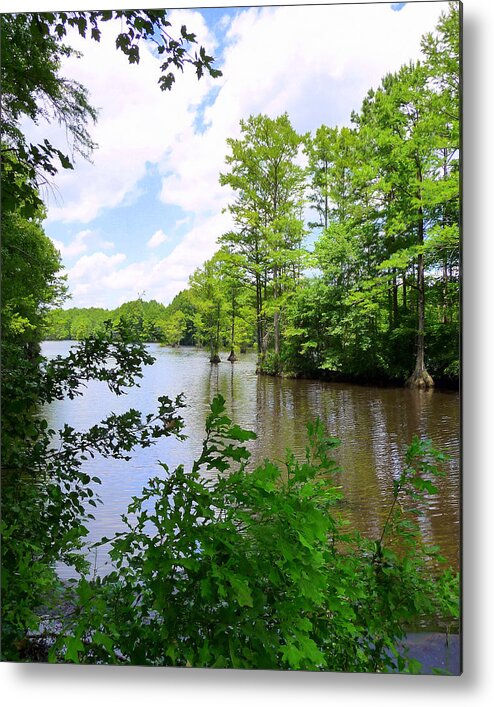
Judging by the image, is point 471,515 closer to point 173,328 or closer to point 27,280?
point 173,328

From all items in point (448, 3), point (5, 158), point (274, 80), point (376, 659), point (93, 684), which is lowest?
point (93, 684)

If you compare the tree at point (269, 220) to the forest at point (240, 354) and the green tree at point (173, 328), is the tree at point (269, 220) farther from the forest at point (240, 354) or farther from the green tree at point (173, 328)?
the green tree at point (173, 328)

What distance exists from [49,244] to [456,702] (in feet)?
7.06

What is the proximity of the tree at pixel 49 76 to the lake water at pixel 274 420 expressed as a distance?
67 cm

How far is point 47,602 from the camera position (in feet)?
7.43

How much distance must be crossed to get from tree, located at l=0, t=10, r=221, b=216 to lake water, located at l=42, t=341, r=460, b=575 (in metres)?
0.67

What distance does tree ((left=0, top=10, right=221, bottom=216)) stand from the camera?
235 cm

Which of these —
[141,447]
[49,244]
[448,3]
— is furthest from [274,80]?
[141,447]

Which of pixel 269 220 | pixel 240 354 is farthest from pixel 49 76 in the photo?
pixel 240 354

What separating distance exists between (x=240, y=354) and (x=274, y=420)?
335 mm

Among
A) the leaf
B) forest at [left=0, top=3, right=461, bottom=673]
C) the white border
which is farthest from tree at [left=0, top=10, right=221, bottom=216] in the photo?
the leaf

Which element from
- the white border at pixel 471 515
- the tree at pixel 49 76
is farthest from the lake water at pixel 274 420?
the tree at pixel 49 76

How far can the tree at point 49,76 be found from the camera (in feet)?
7.70

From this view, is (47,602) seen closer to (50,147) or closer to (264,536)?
(264,536)
